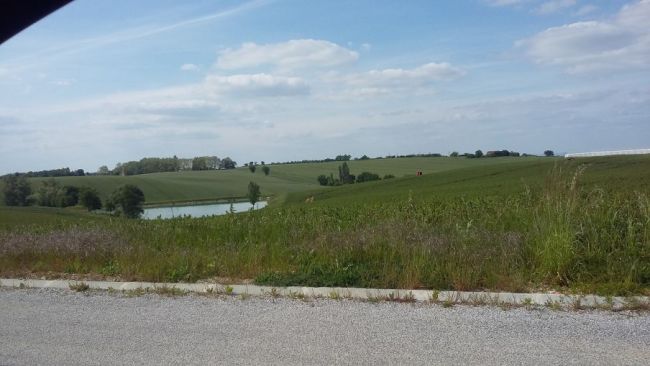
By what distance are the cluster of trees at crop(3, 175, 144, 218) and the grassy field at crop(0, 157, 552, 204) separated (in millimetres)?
4922

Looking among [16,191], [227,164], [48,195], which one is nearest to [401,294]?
[16,191]

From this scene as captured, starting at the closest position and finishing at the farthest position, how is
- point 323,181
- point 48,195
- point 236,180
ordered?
point 48,195 → point 323,181 → point 236,180

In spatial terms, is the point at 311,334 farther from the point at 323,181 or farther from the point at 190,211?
the point at 323,181

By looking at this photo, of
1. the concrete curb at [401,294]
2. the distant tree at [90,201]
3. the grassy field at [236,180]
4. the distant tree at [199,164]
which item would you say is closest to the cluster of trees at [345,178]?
the grassy field at [236,180]

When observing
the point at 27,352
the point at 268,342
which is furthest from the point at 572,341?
the point at 27,352

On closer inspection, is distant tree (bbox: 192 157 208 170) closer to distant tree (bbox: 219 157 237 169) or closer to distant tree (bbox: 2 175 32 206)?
distant tree (bbox: 219 157 237 169)

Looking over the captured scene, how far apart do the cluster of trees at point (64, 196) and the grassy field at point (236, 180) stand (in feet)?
16.1

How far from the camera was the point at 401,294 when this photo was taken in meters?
6.38

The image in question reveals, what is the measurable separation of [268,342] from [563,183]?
213 inches

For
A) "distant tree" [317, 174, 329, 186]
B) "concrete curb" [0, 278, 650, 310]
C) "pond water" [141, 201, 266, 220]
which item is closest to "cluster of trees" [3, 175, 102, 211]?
"pond water" [141, 201, 266, 220]

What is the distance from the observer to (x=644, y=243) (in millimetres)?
7121

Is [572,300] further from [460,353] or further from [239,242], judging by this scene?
[239,242]

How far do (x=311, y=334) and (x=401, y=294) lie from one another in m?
1.54

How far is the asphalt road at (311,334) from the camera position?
15.2ft
